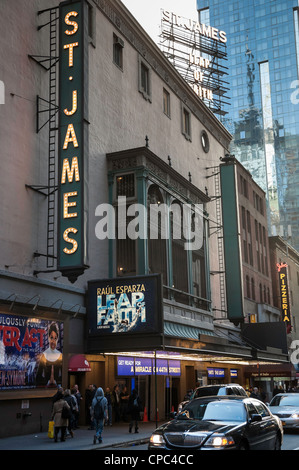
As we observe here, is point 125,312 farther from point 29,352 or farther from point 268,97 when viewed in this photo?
point 268,97

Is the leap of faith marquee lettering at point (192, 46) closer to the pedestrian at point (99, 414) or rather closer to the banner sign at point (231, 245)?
the banner sign at point (231, 245)

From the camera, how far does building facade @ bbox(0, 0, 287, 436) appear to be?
71.7 ft

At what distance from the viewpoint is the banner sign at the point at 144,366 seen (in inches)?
1094

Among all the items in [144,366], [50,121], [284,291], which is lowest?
[144,366]

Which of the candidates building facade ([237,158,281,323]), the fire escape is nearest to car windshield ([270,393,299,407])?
the fire escape

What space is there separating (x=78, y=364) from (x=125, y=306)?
10.1ft

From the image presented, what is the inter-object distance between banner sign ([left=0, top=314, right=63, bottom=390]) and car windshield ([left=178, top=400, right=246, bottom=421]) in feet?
28.3

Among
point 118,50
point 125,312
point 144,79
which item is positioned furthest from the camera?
point 144,79

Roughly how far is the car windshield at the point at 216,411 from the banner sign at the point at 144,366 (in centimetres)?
1376

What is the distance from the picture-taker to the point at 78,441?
19141mm

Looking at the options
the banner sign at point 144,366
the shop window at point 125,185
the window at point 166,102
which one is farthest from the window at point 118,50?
the banner sign at point 144,366

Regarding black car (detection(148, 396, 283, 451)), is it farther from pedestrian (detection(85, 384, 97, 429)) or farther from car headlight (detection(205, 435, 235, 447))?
pedestrian (detection(85, 384, 97, 429))

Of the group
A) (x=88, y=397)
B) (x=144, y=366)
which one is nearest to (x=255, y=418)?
(x=88, y=397)
